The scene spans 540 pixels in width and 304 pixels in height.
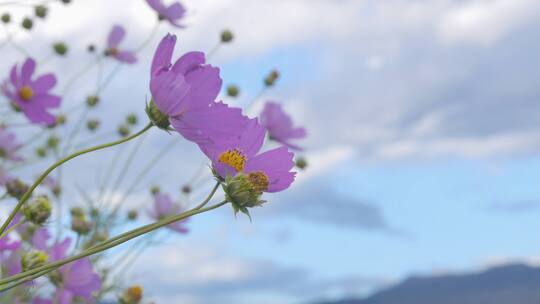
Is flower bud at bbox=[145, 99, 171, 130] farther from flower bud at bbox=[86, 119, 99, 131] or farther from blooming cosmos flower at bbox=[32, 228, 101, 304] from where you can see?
flower bud at bbox=[86, 119, 99, 131]

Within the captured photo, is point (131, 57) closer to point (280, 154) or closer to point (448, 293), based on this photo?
point (280, 154)

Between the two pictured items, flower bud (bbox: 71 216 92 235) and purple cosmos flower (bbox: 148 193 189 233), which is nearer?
flower bud (bbox: 71 216 92 235)

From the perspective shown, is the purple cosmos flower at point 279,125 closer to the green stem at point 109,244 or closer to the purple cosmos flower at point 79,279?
the purple cosmos flower at point 79,279

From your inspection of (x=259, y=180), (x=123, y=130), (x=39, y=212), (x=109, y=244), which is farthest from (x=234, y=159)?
(x=123, y=130)

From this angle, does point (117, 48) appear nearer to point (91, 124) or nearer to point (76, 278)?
point (91, 124)

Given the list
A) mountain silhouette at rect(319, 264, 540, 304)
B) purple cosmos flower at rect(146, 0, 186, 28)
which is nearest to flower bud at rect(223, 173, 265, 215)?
purple cosmos flower at rect(146, 0, 186, 28)

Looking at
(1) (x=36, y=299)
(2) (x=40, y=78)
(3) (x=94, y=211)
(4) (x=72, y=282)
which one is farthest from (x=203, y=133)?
(3) (x=94, y=211)

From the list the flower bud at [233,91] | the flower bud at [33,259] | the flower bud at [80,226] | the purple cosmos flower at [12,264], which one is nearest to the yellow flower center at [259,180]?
the flower bud at [33,259]
